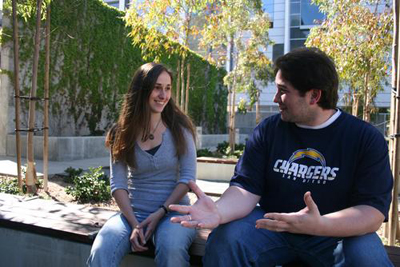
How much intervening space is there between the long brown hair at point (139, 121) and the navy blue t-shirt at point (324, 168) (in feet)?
2.26

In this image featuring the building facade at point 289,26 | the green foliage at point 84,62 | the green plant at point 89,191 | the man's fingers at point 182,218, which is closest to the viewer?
the man's fingers at point 182,218

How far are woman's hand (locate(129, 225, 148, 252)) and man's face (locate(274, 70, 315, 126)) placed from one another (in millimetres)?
976

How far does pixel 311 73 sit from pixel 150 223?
116cm

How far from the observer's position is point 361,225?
5.52ft

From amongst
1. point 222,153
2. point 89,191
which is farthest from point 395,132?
point 222,153

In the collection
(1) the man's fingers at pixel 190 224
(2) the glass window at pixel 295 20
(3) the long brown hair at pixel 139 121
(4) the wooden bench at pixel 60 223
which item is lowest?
(4) the wooden bench at pixel 60 223

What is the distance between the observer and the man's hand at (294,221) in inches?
61.7

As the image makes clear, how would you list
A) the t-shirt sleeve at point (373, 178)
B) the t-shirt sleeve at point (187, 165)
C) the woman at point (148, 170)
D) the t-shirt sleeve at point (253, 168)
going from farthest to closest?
1. the t-shirt sleeve at point (187, 165)
2. the woman at point (148, 170)
3. the t-shirt sleeve at point (253, 168)
4. the t-shirt sleeve at point (373, 178)

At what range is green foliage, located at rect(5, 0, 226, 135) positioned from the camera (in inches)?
409

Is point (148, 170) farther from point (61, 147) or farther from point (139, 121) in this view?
point (61, 147)

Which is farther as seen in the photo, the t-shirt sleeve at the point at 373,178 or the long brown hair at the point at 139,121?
the long brown hair at the point at 139,121

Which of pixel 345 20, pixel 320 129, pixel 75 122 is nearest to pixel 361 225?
pixel 320 129

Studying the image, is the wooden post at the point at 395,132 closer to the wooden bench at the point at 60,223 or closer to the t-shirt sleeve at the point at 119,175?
the wooden bench at the point at 60,223

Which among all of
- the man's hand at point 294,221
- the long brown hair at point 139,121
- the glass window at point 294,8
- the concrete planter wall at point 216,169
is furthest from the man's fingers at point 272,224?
the glass window at point 294,8
